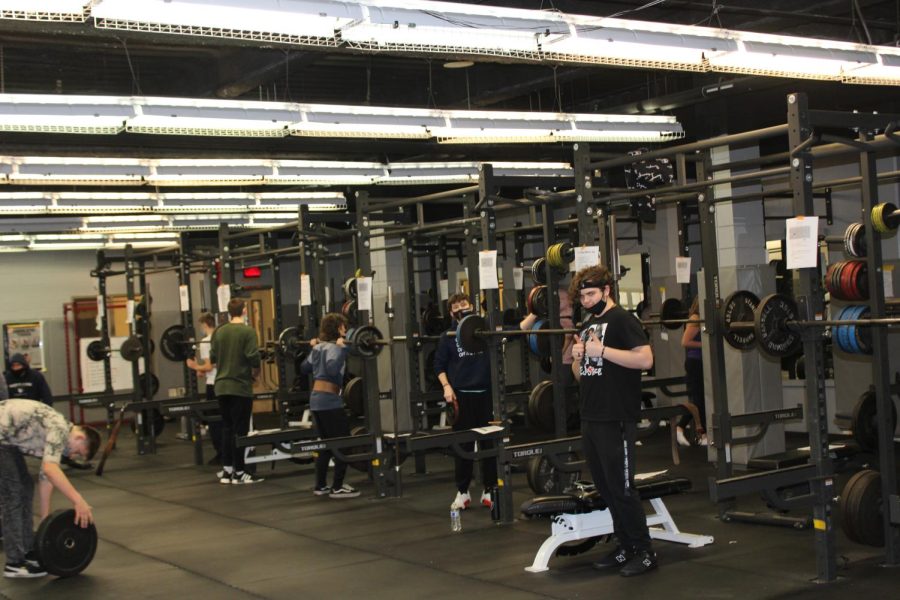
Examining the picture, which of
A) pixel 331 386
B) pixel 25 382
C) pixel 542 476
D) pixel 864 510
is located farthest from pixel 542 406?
pixel 25 382

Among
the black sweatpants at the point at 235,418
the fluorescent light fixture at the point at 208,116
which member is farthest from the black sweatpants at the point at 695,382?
the fluorescent light fixture at the point at 208,116

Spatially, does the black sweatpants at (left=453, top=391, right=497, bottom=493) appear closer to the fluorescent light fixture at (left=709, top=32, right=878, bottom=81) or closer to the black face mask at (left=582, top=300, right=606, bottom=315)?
the black face mask at (left=582, top=300, right=606, bottom=315)

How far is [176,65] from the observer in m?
8.36

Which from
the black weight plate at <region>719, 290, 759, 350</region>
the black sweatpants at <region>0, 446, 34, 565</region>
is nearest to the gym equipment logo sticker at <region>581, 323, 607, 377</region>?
the black weight plate at <region>719, 290, 759, 350</region>

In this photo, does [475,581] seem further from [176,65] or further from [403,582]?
[176,65]

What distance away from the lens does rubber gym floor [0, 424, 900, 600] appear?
5.06 m

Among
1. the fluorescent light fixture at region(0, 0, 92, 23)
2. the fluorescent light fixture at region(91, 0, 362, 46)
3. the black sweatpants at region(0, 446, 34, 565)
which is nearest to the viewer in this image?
the fluorescent light fixture at region(0, 0, 92, 23)

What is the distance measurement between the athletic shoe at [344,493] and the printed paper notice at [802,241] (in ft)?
14.6

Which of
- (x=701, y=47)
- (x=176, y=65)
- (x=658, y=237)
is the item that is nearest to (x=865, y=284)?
(x=701, y=47)

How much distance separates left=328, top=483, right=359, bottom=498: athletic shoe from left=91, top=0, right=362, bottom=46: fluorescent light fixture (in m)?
4.23

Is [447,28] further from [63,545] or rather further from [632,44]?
[63,545]

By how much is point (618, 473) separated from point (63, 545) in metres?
3.12

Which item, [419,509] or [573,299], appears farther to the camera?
[419,509]

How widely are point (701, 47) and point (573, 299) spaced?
5.37ft
